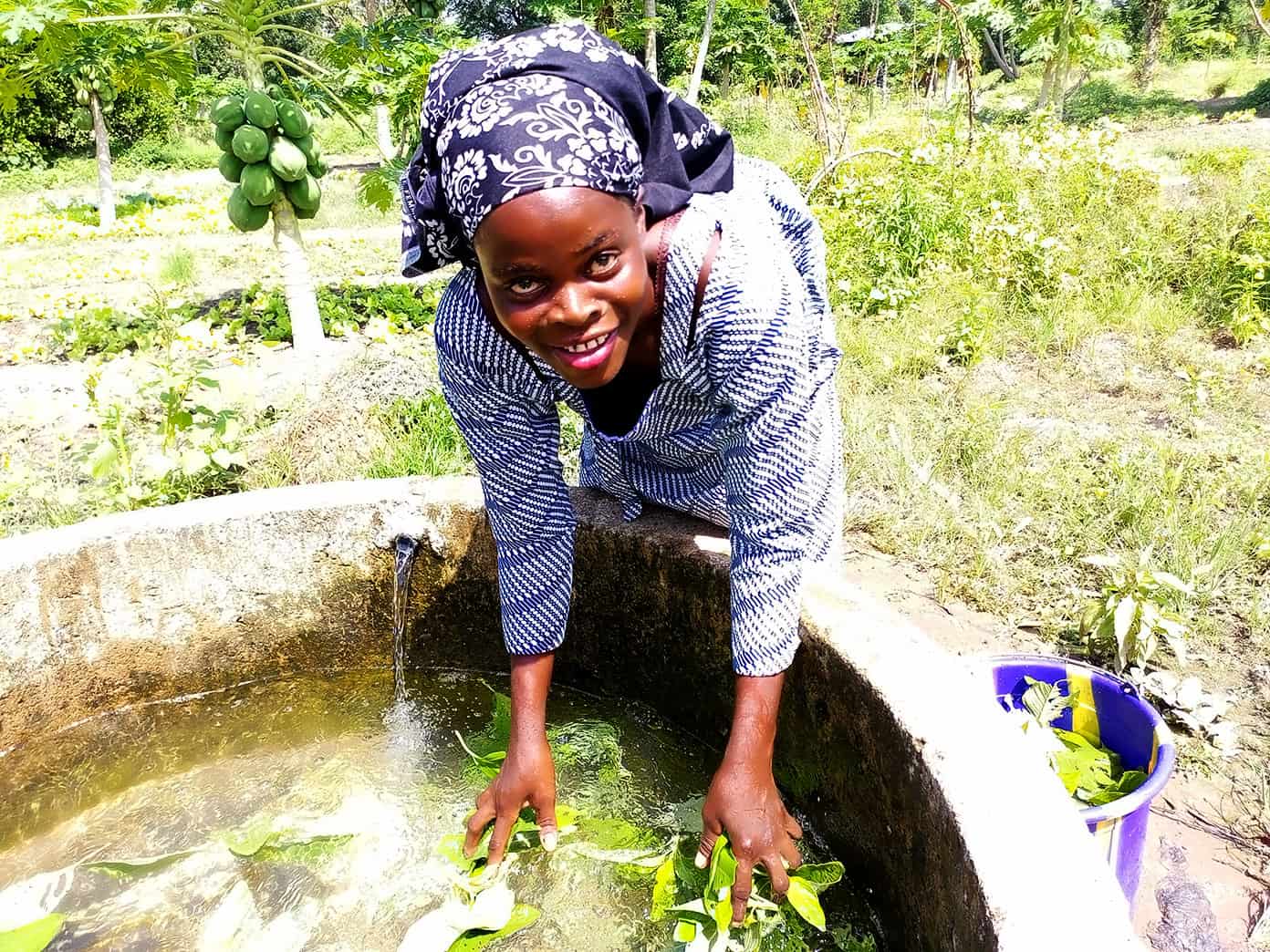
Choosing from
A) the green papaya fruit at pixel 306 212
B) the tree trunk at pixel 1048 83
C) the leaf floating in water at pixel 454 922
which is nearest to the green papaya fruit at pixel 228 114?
the green papaya fruit at pixel 306 212

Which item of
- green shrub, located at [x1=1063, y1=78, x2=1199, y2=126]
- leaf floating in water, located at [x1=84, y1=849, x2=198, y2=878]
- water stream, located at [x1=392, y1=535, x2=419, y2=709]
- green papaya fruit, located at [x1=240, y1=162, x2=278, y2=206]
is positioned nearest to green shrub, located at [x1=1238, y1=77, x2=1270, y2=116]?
green shrub, located at [x1=1063, y1=78, x2=1199, y2=126]

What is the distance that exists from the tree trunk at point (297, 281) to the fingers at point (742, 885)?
12.0 ft

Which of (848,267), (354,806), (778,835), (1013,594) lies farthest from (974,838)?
(848,267)

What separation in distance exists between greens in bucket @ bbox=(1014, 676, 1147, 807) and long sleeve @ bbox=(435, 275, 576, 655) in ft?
2.70

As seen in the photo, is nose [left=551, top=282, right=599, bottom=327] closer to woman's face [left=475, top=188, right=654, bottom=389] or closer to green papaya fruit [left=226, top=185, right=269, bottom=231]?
woman's face [left=475, top=188, right=654, bottom=389]

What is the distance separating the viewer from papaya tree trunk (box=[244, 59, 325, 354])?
13.6ft

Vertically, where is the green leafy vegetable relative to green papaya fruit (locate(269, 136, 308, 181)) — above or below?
below

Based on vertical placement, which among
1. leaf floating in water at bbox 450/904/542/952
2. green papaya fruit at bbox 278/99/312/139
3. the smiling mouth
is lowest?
leaf floating in water at bbox 450/904/542/952

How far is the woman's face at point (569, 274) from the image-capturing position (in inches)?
39.1

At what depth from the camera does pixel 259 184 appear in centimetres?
400

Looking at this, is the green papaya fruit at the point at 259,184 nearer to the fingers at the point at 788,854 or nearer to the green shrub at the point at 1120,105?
the fingers at the point at 788,854

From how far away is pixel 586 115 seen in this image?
1.02m

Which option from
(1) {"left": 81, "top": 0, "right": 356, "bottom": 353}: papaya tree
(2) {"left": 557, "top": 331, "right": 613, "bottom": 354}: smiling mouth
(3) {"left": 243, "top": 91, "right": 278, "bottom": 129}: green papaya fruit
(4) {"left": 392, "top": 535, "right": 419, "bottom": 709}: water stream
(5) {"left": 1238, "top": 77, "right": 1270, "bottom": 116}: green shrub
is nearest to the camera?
(2) {"left": 557, "top": 331, "right": 613, "bottom": 354}: smiling mouth

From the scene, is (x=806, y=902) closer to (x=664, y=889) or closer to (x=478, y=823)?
(x=664, y=889)
